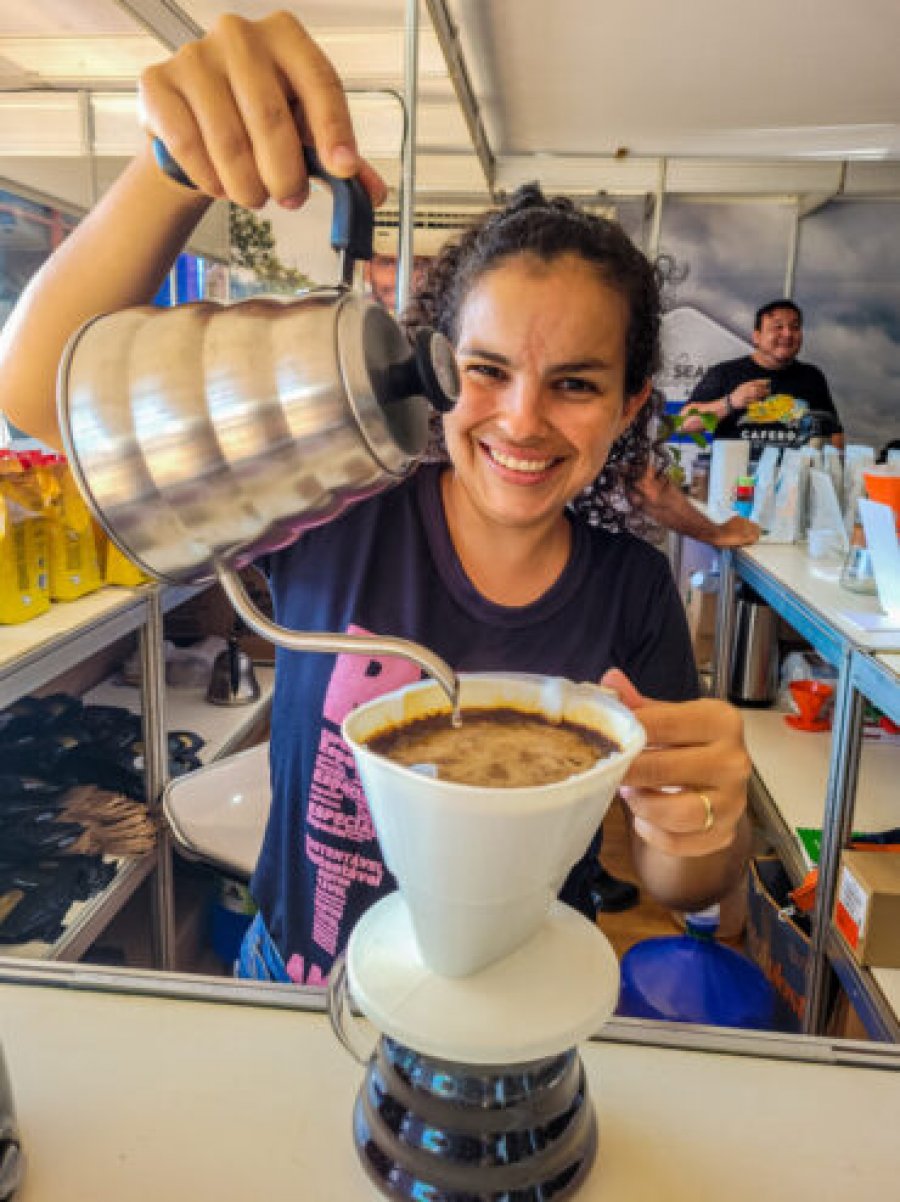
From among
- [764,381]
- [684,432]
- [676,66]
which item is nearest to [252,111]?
[684,432]

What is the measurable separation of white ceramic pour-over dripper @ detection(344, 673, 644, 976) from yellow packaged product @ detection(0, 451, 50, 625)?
4.50 feet

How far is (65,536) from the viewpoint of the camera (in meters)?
1.92

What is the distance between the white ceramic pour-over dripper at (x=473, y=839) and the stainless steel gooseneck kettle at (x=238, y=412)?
0.07 meters

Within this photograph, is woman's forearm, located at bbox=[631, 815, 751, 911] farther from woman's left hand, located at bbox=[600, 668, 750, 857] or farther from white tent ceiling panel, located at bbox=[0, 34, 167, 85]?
white tent ceiling panel, located at bbox=[0, 34, 167, 85]

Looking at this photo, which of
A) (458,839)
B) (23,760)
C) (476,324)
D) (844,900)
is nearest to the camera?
(458,839)

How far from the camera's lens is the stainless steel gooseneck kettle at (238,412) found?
0.50 meters

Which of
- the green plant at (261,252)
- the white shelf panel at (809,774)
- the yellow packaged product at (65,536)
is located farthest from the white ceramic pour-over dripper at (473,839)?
the green plant at (261,252)

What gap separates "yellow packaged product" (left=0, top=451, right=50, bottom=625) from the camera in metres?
1.70

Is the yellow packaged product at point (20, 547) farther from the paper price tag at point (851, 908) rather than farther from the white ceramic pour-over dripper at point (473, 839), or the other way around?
the paper price tag at point (851, 908)

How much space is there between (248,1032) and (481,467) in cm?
65

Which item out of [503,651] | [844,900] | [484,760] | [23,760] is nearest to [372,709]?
[484,760]

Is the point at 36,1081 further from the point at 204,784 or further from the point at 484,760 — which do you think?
the point at 204,784

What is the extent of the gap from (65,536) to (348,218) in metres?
1.57

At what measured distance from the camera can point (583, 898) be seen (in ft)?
3.64
